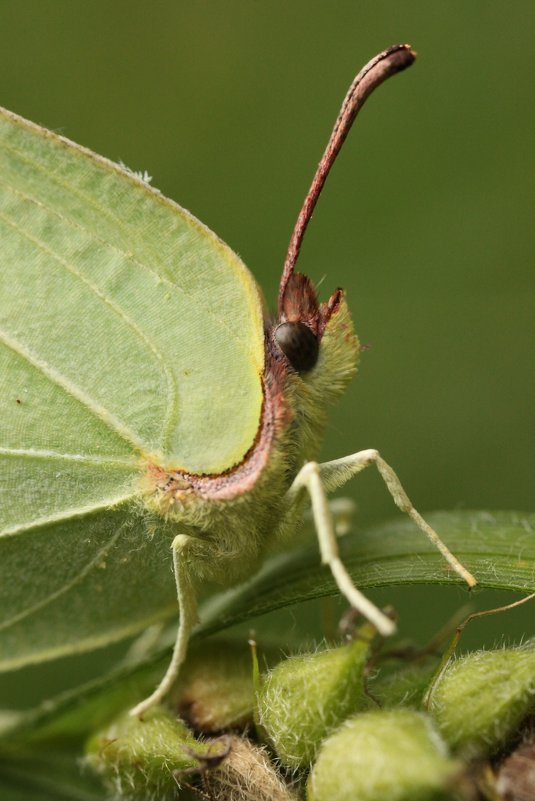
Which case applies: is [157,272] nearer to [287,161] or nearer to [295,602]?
[295,602]

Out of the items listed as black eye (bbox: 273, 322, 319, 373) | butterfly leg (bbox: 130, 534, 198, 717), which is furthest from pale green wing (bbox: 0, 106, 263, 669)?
butterfly leg (bbox: 130, 534, 198, 717)

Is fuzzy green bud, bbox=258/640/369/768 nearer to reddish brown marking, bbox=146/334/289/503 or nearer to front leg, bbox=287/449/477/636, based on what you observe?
front leg, bbox=287/449/477/636

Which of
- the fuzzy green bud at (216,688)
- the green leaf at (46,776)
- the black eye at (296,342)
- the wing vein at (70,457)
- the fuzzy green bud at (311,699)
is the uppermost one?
the black eye at (296,342)

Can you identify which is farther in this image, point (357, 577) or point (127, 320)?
point (127, 320)

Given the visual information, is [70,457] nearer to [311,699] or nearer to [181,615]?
[181,615]

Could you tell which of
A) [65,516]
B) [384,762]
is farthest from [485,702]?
[65,516]

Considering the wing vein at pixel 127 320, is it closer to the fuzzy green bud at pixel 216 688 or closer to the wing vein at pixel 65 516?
the wing vein at pixel 65 516

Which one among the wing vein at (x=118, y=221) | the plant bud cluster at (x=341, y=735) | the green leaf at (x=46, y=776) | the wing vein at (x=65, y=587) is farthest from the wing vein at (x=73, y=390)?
the green leaf at (x=46, y=776)
